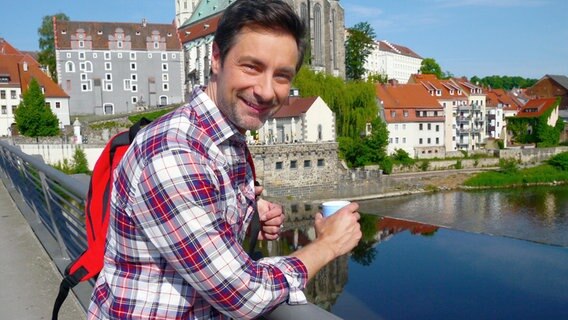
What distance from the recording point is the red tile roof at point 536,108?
1876 inches

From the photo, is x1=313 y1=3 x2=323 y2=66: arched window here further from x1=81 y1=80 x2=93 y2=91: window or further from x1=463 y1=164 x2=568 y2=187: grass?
x1=81 y1=80 x2=93 y2=91: window

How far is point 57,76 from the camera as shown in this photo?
44969 millimetres

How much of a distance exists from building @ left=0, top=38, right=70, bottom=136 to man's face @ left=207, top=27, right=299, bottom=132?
3680 centimetres

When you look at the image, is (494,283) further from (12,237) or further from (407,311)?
(12,237)

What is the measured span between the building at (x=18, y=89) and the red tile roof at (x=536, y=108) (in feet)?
128

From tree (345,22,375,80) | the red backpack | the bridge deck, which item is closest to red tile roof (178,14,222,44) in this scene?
tree (345,22,375,80)

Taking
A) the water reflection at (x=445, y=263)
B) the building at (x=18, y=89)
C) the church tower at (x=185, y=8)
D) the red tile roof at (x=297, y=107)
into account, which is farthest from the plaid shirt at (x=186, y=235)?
the church tower at (x=185, y=8)

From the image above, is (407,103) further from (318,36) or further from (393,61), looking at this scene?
(393,61)

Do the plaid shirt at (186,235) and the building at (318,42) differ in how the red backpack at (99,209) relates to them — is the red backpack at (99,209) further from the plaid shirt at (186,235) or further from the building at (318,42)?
the building at (318,42)

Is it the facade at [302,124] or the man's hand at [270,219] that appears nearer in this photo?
the man's hand at [270,219]

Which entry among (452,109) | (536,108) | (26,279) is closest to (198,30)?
(452,109)

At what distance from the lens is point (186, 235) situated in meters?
1.04

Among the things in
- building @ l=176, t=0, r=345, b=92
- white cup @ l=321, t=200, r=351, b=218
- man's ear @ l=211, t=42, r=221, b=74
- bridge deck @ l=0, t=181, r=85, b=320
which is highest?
building @ l=176, t=0, r=345, b=92

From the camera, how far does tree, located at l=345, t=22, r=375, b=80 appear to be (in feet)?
165
